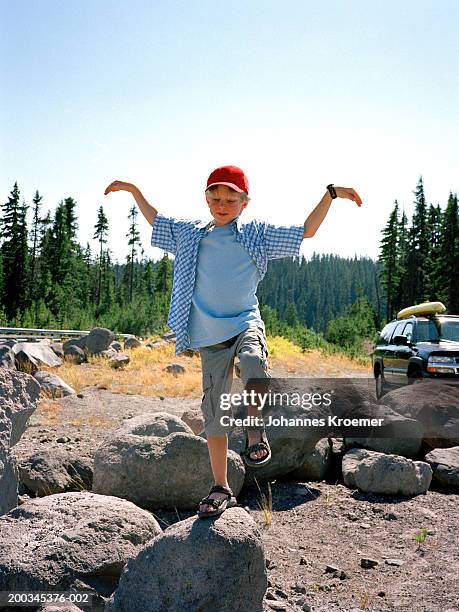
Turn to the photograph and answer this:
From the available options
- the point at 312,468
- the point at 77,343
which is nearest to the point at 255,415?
the point at 312,468

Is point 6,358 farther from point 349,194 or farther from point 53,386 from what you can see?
point 349,194

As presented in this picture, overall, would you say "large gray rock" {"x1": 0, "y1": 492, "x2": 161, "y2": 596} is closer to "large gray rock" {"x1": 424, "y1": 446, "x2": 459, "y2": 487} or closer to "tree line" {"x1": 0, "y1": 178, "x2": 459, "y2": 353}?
"large gray rock" {"x1": 424, "y1": 446, "x2": 459, "y2": 487}

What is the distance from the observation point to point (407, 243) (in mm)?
54500

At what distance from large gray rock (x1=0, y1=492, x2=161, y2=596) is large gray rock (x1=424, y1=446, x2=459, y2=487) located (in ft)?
13.1

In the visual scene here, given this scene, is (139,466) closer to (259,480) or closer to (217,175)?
(259,480)

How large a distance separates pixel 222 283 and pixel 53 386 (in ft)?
32.6

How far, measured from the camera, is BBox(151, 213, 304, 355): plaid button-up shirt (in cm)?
377

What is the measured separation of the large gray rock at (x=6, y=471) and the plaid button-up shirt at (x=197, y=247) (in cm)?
231

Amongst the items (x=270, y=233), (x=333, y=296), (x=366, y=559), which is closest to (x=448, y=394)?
(x=366, y=559)

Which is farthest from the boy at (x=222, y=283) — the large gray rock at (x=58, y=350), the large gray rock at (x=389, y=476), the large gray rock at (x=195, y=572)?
the large gray rock at (x=58, y=350)

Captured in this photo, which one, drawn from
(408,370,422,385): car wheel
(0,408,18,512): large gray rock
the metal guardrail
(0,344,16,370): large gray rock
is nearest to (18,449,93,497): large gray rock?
(0,408,18,512): large gray rock

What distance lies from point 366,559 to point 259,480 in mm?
2125

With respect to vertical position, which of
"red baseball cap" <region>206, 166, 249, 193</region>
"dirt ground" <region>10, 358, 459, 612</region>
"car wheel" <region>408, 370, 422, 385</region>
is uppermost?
"red baseball cap" <region>206, 166, 249, 193</region>

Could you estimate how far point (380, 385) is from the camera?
40.1ft
